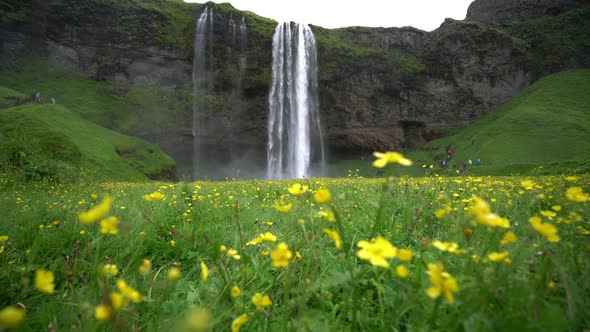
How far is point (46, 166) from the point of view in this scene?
9258 millimetres

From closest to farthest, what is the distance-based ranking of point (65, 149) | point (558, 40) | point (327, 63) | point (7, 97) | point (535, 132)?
point (65, 149) < point (7, 97) < point (535, 132) < point (327, 63) < point (558, 40)

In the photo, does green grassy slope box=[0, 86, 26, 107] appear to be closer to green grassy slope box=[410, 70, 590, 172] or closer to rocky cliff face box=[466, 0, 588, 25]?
green grassy slope box=[410, 70, 590, 172]

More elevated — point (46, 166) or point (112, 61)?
point (112, 61)

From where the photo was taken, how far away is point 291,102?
117 feet

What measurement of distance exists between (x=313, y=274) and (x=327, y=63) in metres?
39.7

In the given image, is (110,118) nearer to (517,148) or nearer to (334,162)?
(334,162)

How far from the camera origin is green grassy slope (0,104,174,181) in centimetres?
992

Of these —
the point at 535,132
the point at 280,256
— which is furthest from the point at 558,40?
the point at 280,256

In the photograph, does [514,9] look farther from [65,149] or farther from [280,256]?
[280,256]

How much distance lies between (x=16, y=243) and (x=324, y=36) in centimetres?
4376

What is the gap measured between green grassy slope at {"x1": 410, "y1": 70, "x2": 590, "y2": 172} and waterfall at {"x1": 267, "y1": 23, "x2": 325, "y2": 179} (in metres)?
17.5

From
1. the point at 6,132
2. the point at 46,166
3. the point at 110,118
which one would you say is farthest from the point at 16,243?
the point at 110,118

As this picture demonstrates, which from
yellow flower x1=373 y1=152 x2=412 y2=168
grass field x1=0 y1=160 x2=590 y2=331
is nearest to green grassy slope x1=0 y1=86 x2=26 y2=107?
grass field x1=0 y1=160 x2=590 y2=331

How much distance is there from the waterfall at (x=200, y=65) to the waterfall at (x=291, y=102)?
867cm
